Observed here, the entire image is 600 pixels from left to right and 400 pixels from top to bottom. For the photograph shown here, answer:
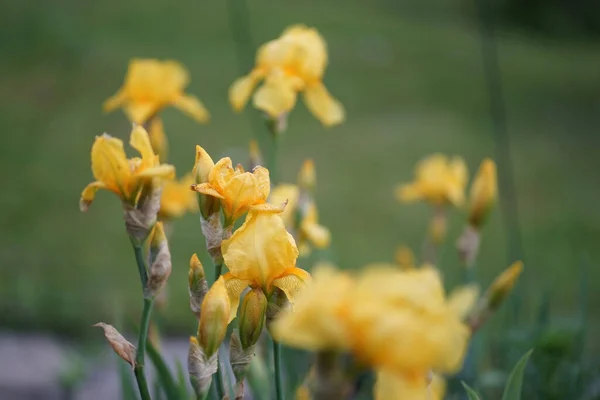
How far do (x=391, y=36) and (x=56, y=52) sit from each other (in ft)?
8.25

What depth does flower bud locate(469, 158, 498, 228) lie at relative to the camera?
1.03 m

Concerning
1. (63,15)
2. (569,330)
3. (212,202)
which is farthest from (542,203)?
(63,15)

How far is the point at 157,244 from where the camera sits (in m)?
0.60

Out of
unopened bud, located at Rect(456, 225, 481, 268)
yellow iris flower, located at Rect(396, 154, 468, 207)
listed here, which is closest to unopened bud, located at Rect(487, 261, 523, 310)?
unopened bud, located at Rect(456, 225, 481, 268)

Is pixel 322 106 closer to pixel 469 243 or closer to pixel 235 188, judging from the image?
pixel 469 243

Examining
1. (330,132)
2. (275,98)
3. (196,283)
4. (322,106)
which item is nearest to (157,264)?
(196,283)

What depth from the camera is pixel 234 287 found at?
0.60 metres

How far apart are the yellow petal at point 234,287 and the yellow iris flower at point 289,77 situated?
1.20ft

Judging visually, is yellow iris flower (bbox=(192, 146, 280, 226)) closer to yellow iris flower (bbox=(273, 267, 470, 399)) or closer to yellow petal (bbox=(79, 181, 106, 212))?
yellow petal (bbox=(79, 181, 106, 212))

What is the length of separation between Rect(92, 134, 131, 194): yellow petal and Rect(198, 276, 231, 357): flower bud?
13 cm

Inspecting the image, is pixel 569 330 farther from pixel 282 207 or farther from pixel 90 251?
pixel 90 251

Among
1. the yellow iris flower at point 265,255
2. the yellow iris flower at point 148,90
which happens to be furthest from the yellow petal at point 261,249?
the yellow iris flower at point 148,90

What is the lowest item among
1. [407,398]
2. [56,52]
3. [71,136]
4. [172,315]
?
[172,315]

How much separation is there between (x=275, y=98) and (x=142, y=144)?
0.35 meters
